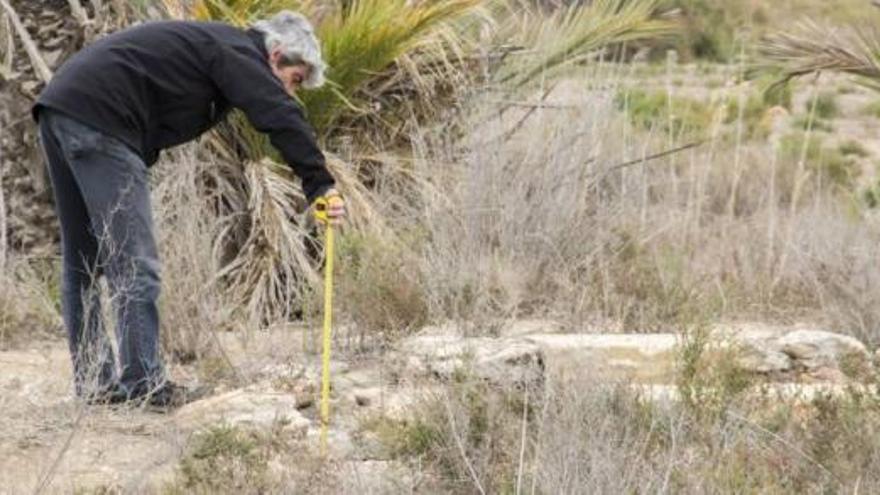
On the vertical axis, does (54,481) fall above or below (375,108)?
below

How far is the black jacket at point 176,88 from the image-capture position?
5.76 meters

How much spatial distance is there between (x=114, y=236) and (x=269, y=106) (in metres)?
0.71

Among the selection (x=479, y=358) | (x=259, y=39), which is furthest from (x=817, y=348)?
(x=259, y=39)

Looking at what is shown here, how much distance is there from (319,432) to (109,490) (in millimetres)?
912

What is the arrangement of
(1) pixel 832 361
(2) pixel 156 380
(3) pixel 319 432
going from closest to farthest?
(3) pixel 319 432 < (2) pixel 156 380 < (1) pixel 832 361

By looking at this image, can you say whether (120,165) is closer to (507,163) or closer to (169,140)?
(169,140)

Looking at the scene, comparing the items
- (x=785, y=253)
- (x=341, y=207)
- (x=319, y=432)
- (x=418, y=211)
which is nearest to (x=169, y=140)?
(x=341, y=207)

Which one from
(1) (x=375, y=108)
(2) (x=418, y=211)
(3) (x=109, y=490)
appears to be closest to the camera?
(3) (x=109, y=490)

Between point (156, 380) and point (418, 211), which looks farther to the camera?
point (418, 211)

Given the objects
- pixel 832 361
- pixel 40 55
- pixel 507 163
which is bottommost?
pixel 832 361

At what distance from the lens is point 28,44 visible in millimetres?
7883

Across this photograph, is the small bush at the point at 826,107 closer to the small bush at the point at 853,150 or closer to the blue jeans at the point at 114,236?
the small bush at the point at 853,150

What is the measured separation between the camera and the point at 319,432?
544cm

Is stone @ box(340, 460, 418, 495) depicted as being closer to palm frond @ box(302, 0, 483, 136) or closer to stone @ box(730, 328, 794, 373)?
stone @ box(730, 328, 794, 373)
